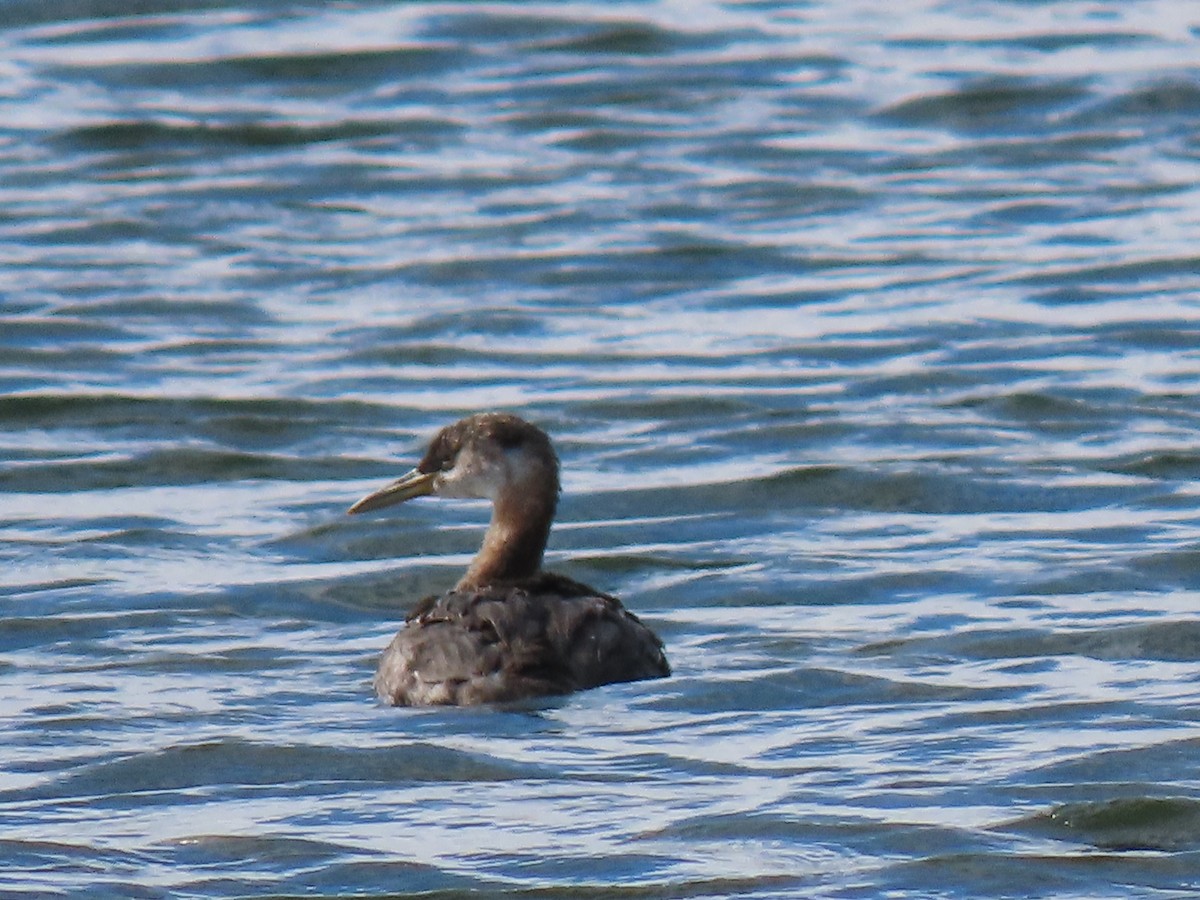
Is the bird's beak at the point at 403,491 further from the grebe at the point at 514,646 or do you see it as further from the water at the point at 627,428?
the grebe at the point at 514,646

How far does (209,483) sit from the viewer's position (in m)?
13.2

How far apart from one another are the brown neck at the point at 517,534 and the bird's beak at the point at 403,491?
45 centimetres

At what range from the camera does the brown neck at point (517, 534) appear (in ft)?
32.9

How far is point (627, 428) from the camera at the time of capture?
14.2 meters

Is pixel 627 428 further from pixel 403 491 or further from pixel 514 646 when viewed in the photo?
pixel 514 646

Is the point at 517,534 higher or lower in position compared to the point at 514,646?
higher

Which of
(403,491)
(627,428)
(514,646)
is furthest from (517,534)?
(627,428)

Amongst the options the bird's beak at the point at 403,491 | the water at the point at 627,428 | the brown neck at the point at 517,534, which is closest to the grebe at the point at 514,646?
the water at the point at 627,428

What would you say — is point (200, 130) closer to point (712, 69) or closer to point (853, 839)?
point (712, 69)

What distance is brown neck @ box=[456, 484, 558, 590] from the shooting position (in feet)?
32.9

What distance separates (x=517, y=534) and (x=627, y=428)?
4.20 metres

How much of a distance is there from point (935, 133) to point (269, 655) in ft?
41.8

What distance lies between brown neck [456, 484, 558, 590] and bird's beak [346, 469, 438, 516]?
0.45m

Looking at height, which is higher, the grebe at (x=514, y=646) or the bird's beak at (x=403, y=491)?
the bird's beak at (x=403, y=491)
